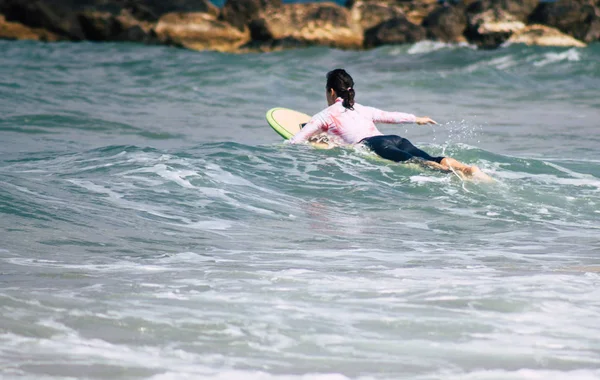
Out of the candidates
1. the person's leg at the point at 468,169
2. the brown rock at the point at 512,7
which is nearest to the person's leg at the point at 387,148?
the person's leg at the point at 468,169

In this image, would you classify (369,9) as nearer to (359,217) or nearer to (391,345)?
(359,217)

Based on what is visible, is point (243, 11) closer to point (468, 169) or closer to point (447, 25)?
point (447, 25)

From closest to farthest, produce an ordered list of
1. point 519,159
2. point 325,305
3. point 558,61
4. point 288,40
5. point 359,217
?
point 325,305, point 359,217, point 519,159, point 558,61, point 288,40

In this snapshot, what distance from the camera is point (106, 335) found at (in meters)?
3.94

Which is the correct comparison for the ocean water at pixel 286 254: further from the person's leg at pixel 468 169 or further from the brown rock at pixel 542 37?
the brown rock at pixel 542 37

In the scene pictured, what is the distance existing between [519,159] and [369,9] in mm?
21992

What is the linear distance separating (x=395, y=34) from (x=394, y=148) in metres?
21.6

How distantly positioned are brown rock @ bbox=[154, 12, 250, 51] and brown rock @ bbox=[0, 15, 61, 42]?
4075 millimetres

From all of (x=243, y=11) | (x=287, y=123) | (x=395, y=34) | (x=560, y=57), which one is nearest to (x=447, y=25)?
(x=395, y=34)

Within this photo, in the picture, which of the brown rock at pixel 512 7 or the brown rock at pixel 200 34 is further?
the brown rock at pixel 512 7

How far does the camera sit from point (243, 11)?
30469 millimetres

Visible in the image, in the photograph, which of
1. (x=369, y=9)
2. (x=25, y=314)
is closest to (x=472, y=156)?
(x=25, y=314)

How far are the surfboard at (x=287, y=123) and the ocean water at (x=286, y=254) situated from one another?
0.57ft

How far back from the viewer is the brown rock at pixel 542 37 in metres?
28.8
